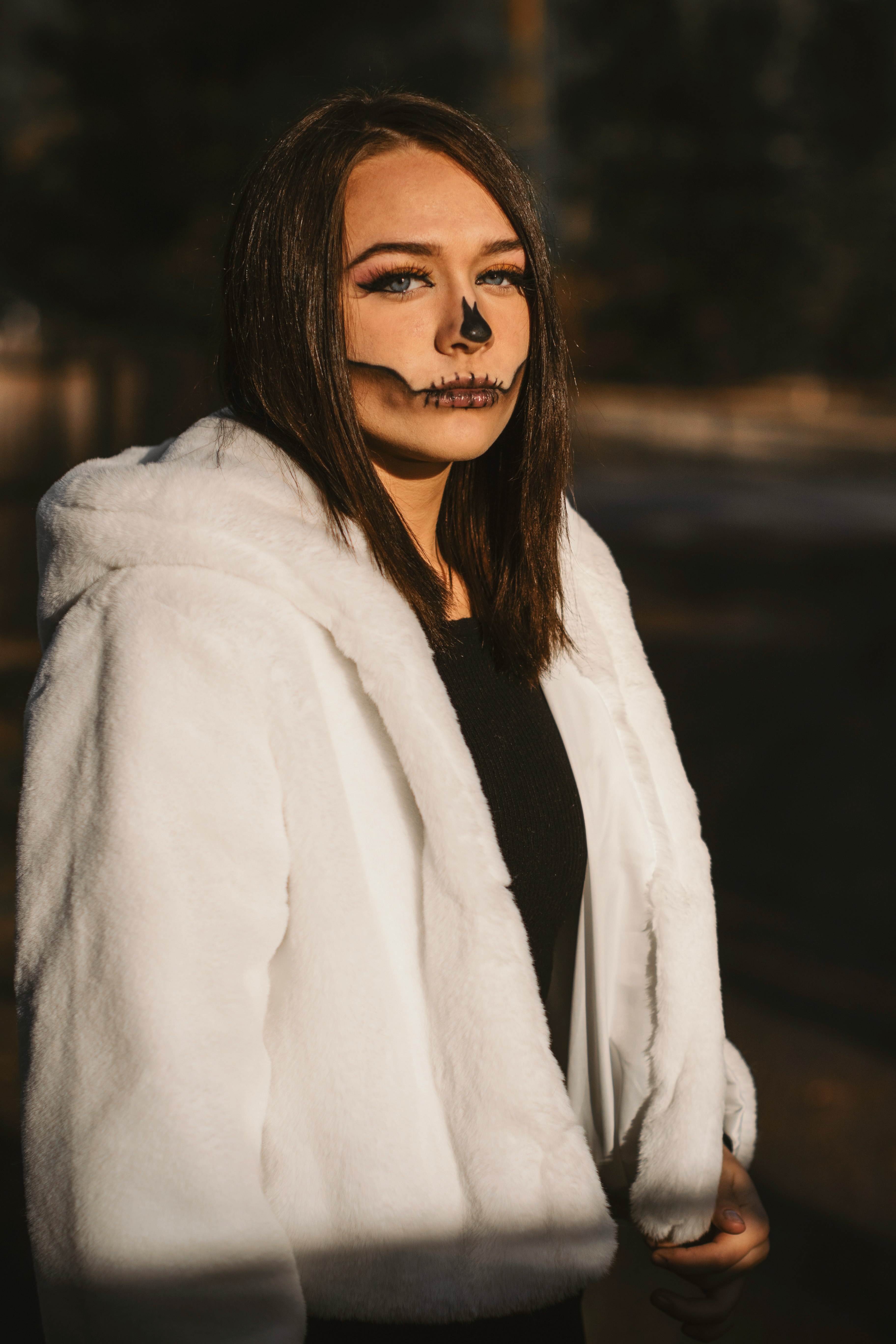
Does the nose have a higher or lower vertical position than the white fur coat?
higher

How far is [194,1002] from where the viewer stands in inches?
41.6

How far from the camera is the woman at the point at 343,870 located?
105 centimetres

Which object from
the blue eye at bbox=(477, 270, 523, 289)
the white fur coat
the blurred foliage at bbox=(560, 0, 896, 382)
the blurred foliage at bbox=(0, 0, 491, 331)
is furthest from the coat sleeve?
the blurred foliage at bbox=(560, 0, 896, 382)

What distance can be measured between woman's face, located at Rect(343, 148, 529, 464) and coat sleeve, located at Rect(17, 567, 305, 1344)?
0.39 metres

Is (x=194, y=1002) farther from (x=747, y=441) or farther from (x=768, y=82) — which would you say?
(x=768, y=82)

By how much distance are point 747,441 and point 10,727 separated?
19876 mm

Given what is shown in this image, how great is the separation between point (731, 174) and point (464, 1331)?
90.4 ft

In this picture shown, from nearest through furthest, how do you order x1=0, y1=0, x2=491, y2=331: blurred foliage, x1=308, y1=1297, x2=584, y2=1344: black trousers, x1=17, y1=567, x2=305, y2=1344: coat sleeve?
1. x1=17, y1=567, x2=305, y2=1344: coat sleeve
2. x1=308, y1=1297, x2=584, y2=1344: black trousers
3. x1=0, y1=0, x2=491, y2=331: blurred foliage

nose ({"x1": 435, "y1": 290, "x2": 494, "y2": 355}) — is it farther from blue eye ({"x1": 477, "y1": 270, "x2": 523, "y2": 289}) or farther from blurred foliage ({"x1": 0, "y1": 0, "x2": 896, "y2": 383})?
blurred foliage ({"x1": 0, "y1": 0, "x2": 896, "y2": 383})

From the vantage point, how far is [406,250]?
1346mm

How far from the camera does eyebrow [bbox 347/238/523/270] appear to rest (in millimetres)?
1331

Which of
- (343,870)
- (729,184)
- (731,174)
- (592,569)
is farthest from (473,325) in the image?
(729,184)

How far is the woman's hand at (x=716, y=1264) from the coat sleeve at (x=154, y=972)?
628mm

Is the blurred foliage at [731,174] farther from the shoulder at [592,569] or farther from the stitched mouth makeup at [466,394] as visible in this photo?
the stitched mouth makeup at [466,394]
